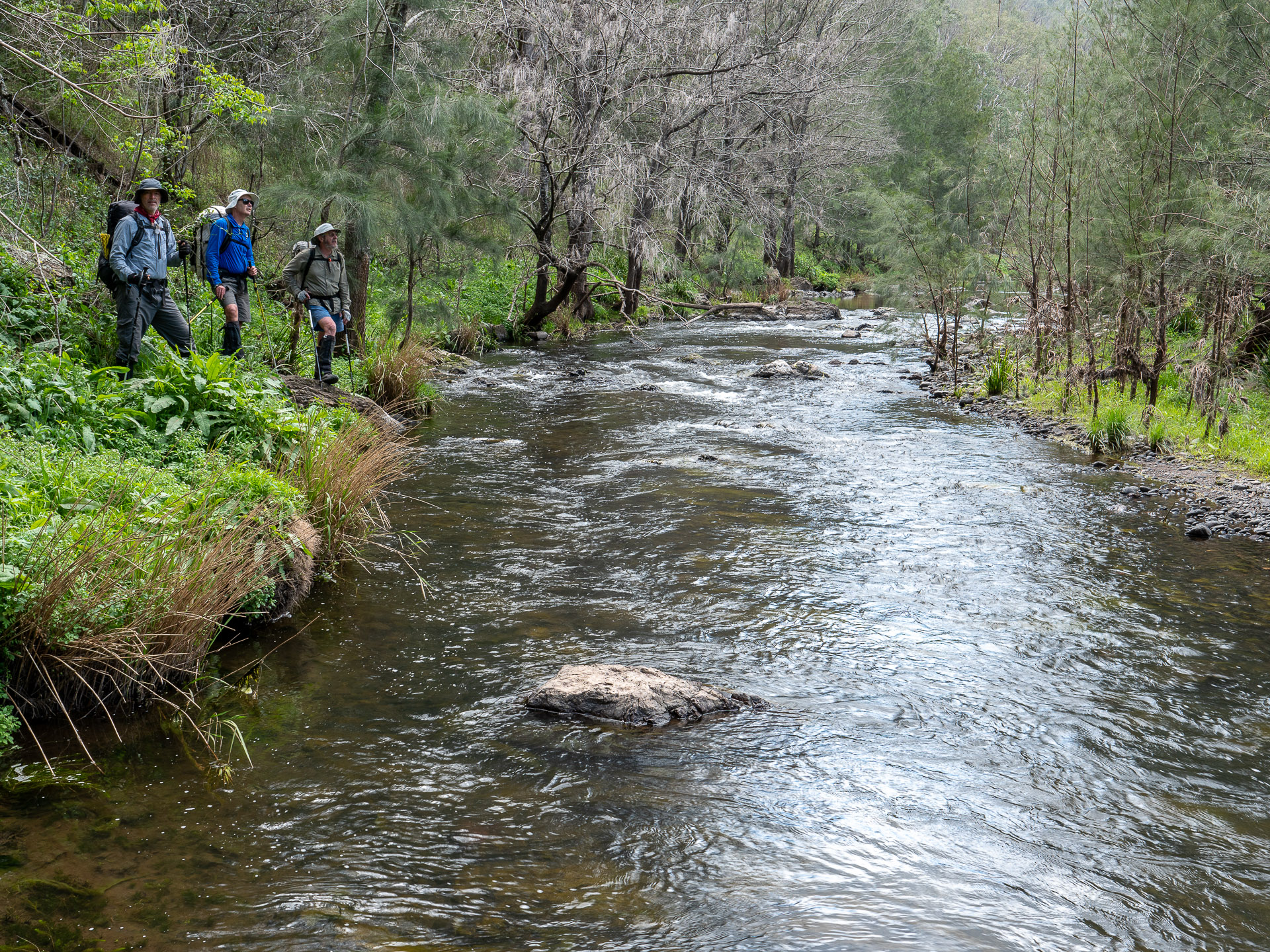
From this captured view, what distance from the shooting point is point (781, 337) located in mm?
24422

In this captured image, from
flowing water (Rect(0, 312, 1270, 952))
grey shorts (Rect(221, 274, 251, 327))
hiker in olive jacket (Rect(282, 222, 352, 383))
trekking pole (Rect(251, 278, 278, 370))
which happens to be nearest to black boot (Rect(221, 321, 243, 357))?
grey shorts (Rect(221, 274, 251, 327))

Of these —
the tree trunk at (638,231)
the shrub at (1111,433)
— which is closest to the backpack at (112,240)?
the shrub at (1111,433)

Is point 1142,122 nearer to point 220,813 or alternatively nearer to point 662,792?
point 662,792

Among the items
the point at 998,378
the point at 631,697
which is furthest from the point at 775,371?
the point at 631,697

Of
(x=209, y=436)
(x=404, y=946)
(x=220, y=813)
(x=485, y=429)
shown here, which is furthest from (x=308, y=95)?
(x=404, y=946)

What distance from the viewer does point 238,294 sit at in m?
9.85

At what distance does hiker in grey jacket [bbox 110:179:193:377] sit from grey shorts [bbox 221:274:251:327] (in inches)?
29.9

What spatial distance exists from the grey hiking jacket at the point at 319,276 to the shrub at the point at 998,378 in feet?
35.2

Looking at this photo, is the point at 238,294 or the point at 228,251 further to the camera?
the point at 238,294

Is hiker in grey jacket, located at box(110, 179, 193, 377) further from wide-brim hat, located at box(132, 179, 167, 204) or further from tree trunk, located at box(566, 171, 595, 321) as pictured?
tree trunk, located at box(566, 171, 595, 321)

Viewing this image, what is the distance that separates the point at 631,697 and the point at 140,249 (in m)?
6.32

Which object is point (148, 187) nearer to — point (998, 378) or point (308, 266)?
point (308, 266)

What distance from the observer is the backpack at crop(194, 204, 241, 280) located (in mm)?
9531

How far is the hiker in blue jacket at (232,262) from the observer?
9.45 m
